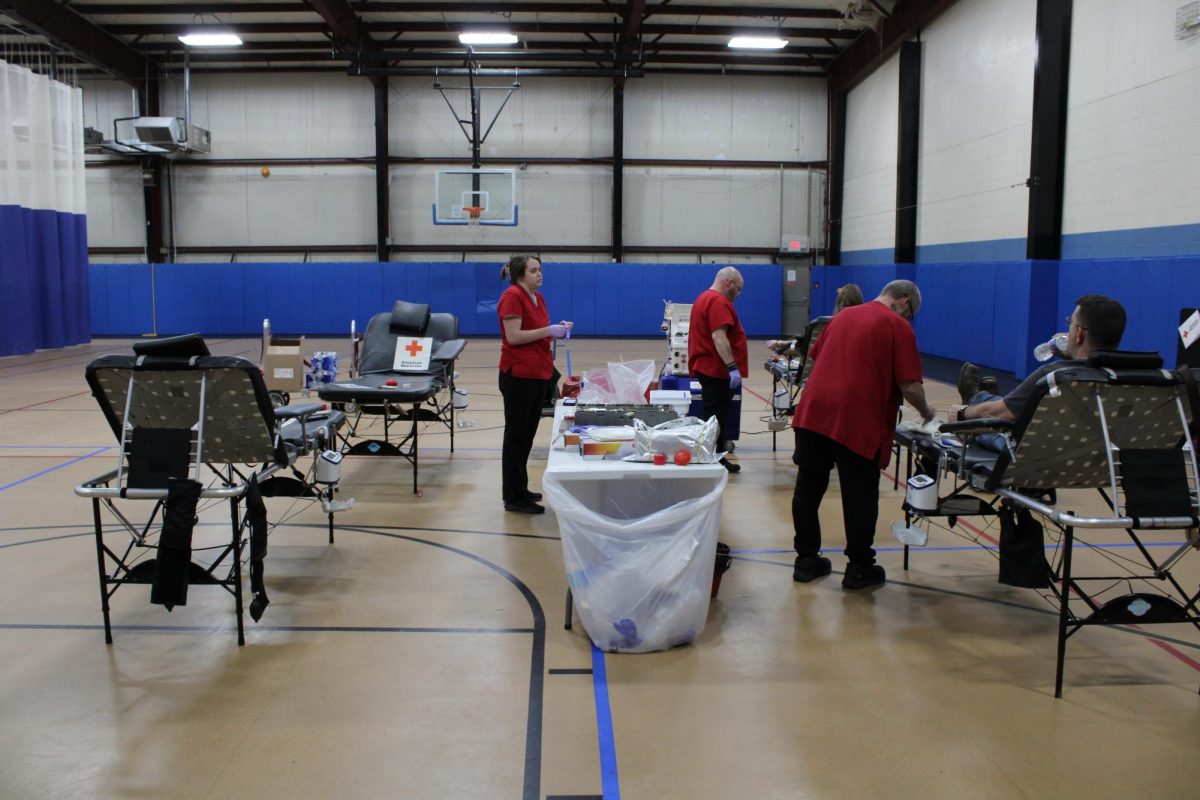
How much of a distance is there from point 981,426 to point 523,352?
2.23 m

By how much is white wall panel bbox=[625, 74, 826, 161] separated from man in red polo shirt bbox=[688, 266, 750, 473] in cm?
1157

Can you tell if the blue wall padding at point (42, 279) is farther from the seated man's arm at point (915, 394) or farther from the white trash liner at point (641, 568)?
the seated man's arm at point (915, 394)

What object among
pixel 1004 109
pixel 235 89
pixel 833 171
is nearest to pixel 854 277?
pixel 833 171

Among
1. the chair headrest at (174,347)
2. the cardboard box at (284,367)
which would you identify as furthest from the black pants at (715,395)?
the cardboard box at (284,367)

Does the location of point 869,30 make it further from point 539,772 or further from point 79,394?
point 539,772

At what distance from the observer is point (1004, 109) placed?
32.6ft

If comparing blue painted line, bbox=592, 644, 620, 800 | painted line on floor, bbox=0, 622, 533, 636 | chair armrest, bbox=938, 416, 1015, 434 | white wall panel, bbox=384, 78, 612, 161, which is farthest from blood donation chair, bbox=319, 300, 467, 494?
white wall panel, bbox=384, 78, 612, 161

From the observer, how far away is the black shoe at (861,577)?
3666 millimetres

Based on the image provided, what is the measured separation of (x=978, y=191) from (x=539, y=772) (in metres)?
10.1

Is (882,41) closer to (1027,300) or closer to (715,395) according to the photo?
(1027,300)

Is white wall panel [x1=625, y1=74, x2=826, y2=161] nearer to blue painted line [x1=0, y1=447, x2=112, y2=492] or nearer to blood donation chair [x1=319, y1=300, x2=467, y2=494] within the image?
blood donation chair [x1=319, y1=300, x2=467, y2=494]

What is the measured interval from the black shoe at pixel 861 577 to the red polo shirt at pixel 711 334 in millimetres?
1808

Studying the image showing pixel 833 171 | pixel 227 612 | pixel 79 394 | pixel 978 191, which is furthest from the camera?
pixel 833 171

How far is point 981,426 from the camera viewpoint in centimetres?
318
